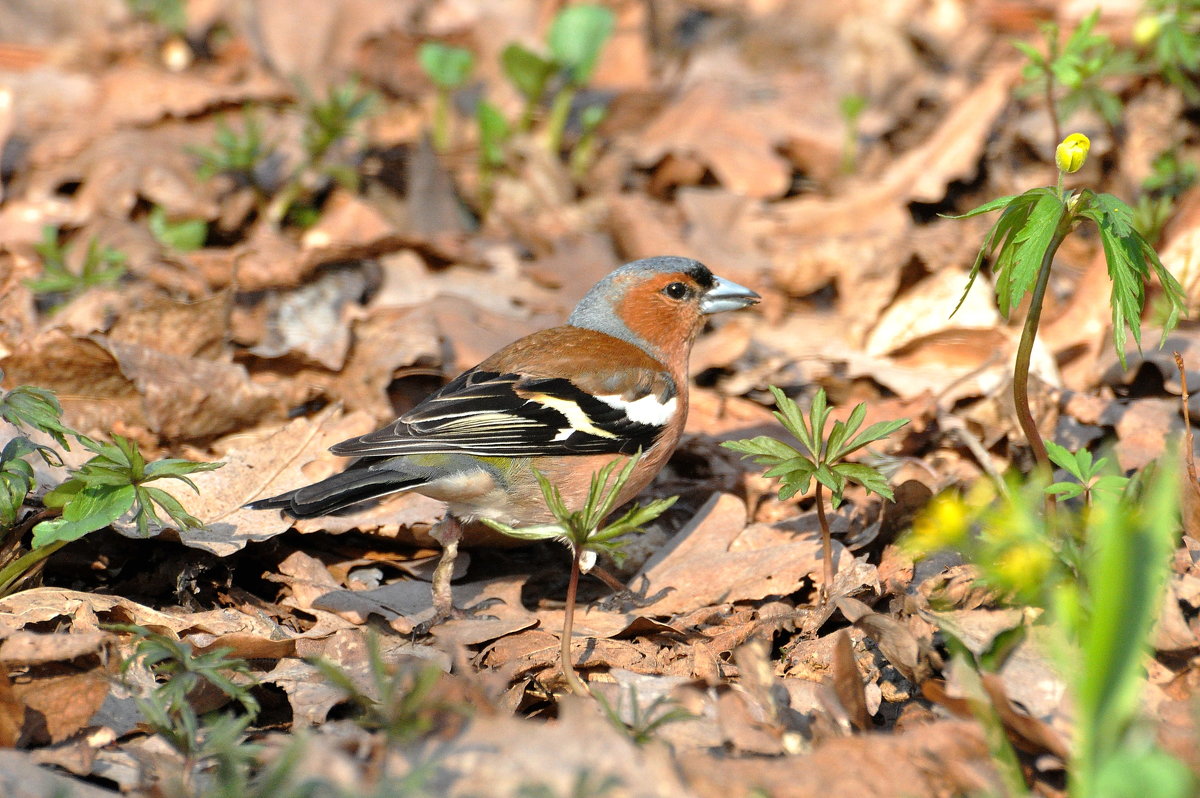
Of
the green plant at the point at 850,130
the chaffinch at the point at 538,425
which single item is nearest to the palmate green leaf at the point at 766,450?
the chaffinch at the point at 538,425

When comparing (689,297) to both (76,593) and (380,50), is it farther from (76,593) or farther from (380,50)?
(380,50)

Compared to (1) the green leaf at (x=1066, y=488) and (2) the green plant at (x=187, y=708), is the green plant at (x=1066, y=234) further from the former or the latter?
(2) the green plant at (x=187, y=708)

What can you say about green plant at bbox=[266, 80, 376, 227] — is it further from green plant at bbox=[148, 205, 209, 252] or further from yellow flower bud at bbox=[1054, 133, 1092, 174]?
yellow flower bud at bbox=[1054, 133, 1092, 174]

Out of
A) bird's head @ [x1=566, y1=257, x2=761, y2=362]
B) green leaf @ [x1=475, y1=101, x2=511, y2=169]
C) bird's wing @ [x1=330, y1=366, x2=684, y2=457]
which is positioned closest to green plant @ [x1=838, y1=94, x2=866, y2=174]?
green leaf @ [x1=475, y1=101, x2=511, y2=169]

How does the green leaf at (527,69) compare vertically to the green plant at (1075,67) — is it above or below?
below

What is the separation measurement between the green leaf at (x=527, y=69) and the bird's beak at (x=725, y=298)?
2.44 meters

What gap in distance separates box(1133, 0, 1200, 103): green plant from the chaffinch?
2.32m

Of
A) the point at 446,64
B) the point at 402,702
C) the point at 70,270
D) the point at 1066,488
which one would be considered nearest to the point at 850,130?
the point at 446,64

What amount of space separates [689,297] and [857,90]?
11.3 ft

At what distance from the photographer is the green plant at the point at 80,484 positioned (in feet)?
9.60

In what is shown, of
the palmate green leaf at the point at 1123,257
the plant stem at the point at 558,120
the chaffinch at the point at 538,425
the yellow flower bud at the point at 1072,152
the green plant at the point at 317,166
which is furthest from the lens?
the plant stem at the point at 558,120

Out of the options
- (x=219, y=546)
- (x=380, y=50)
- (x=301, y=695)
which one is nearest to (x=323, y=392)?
(x=219, y=546)

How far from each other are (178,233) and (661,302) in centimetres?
261

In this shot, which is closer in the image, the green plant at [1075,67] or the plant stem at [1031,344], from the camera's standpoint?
the plant stem at [1031,344]
